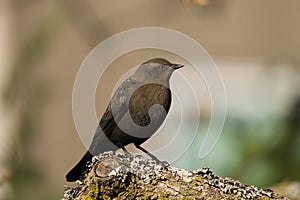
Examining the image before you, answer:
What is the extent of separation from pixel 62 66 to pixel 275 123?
2.24m

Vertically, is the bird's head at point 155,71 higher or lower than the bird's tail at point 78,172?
higher

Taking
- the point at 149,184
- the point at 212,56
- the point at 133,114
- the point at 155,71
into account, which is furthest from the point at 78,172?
the point at 212,56

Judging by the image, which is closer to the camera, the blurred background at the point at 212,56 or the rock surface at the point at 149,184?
the rock surface at the point at 149,184

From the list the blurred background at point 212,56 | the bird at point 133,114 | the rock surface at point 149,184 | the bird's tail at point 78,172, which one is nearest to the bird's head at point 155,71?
the bird at point 133,114

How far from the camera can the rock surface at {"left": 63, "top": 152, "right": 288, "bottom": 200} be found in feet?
8.14

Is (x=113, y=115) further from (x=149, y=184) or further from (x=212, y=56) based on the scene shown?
(x=212, y=56)

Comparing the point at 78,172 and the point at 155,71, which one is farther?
the point at 155,71

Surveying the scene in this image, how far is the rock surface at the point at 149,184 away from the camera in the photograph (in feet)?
8.14

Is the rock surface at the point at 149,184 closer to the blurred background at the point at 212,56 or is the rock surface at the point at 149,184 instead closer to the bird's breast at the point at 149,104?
the bird's breast at the point at 149,104

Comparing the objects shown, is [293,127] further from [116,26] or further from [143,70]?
[116,26]

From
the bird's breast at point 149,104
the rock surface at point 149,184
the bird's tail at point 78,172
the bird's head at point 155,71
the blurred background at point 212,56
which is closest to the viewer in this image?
the rock surface at point 149,184

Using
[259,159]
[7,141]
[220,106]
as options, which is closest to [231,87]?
[220,106]

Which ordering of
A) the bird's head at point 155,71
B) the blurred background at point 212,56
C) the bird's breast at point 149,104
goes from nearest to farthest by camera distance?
the bird's breast at point 149,104, the bird's head at point 155,71, the blurred background at point 212,56

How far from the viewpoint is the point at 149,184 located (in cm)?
251
